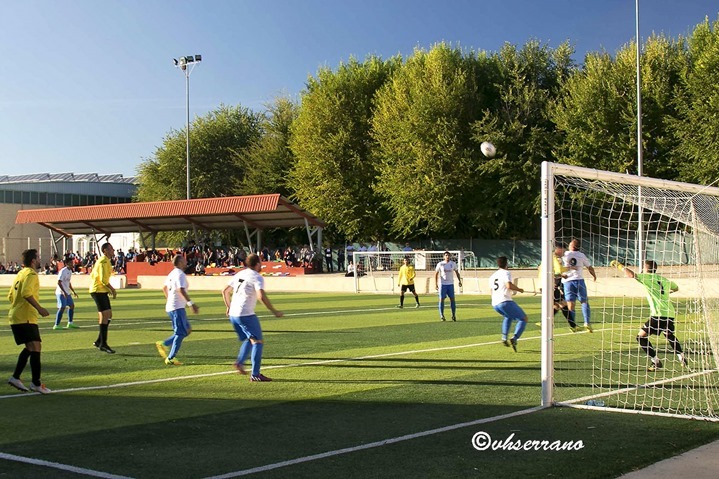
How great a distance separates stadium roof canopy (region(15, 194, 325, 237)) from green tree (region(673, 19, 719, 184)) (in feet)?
72.2

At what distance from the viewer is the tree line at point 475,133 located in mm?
44219

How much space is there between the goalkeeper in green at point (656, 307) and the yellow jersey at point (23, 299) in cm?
848

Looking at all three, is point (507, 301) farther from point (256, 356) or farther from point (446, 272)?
point (446, 272)

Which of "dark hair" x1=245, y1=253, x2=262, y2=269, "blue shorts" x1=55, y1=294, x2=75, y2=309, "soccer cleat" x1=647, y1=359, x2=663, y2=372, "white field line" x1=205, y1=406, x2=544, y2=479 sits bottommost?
"white field line" x1=205, y1=406, x2=544, y2=479

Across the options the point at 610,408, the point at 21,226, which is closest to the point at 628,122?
the point at 610,408

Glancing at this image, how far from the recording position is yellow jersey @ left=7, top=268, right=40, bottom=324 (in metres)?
10.0

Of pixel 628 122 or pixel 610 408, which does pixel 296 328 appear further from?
pixel 628 122

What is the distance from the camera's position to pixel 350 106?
184ft

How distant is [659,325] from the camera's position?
1162 cm

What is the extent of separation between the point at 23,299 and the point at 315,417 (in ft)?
14.4

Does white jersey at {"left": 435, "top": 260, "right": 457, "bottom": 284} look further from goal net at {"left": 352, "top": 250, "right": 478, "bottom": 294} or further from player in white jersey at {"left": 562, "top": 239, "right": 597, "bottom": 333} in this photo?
goal net at {"left": 352, "top": 250, "right": 478, "bottom": 294}

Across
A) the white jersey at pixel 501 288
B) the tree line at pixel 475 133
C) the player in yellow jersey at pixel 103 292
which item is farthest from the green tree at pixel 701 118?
the player in yellow jersey at pixel 103 292

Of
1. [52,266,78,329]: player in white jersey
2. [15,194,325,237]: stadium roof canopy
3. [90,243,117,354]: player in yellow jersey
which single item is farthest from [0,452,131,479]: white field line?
[15,194,325,237]: stadium roof canopy

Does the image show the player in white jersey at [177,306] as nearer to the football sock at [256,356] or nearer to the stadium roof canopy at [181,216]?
the football sock at [256,356]
